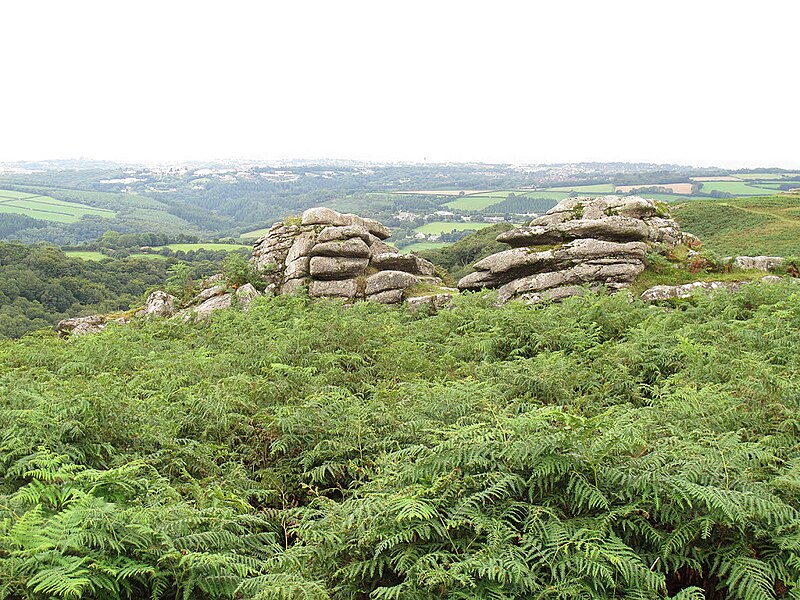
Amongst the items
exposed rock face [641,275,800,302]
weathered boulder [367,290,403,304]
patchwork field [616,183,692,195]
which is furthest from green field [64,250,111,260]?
→ patchwork field [616,183,692,195]

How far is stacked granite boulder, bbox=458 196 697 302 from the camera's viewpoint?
61.5 ft

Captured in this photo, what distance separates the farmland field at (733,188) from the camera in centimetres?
10675

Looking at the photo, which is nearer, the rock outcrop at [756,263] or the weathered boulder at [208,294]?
the rock outcrop at [756,263]

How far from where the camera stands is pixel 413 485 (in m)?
4.40

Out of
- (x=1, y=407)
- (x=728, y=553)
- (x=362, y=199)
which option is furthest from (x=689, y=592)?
(x=362, y=199)

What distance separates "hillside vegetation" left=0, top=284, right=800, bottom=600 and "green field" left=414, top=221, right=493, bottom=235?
8476cm

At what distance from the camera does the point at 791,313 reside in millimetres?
11289

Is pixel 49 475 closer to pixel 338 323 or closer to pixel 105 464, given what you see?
pixel 105 464

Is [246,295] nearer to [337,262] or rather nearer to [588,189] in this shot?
[337,262]

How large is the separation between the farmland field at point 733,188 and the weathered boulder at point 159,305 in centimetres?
11559

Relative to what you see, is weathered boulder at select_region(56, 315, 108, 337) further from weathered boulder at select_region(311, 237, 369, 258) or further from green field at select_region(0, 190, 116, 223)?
green field at select_region(0, 190, 116, 223)

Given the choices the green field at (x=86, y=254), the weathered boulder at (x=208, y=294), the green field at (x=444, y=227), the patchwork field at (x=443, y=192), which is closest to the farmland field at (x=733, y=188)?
the green field at (x=444, y=227)

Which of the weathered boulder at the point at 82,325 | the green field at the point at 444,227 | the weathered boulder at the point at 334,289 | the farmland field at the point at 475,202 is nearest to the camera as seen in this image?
the weathered boulder at the point at 334,289

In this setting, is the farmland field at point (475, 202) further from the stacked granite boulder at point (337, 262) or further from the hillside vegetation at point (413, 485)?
the hillside vegetation at point (413, 485)
